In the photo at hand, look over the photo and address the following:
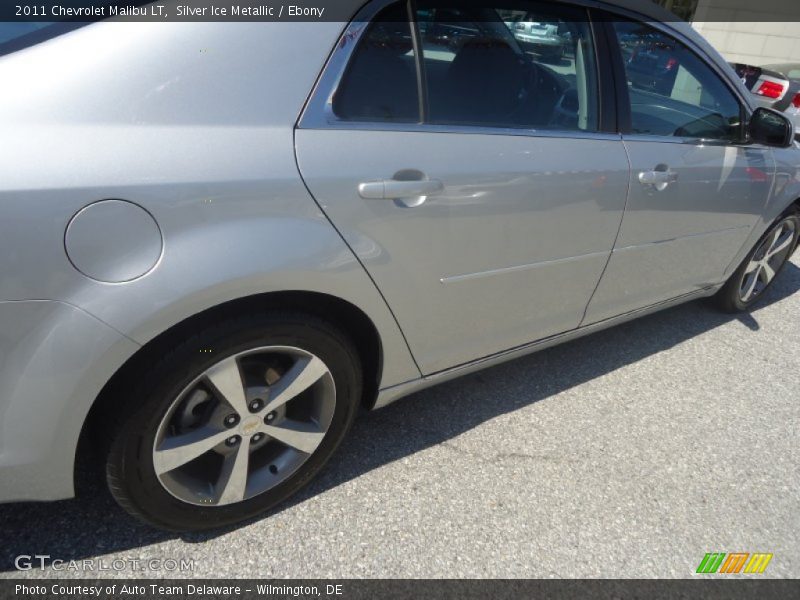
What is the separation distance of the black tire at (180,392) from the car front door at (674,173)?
1.28m

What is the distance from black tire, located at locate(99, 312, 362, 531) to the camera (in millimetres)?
1417

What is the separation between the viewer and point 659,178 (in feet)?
7.60

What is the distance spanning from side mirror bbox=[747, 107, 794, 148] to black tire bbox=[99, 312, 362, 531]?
2.32 meters

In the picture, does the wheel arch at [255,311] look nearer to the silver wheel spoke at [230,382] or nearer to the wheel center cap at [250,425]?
the silver wheel spoke at [230,382]

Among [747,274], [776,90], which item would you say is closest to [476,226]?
[747,274]

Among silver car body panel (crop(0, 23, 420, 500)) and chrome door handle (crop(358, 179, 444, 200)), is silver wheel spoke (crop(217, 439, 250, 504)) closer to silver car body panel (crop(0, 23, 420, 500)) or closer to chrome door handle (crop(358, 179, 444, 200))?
silver car body panel (crop(0, 23, 420, 500))

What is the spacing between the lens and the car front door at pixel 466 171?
5.10ft

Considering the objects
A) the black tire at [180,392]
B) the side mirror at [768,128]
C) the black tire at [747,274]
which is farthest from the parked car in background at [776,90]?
the black tire at [180,392]

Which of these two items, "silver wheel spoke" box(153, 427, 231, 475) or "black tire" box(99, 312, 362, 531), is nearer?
"black tire" box(99, 312, 362, 531)

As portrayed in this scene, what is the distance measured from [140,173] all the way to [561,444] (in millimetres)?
1858

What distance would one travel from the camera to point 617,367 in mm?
2955

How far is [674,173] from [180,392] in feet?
6.78

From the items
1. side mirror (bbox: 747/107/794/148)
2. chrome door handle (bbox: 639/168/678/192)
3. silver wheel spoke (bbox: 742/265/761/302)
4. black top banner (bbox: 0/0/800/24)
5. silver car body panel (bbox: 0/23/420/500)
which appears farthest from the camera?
silver wheel spoke (bbox: 742/265/761/302)

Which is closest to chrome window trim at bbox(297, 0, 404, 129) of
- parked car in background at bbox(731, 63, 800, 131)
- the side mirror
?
the side mirror
